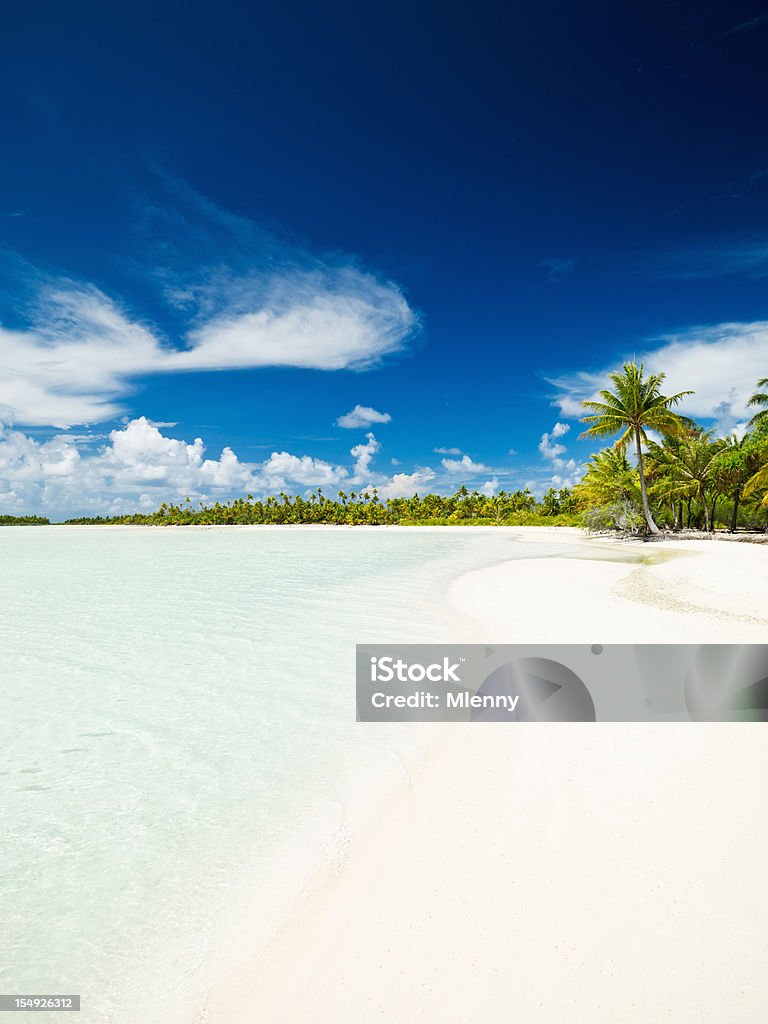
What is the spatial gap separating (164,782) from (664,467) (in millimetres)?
33939

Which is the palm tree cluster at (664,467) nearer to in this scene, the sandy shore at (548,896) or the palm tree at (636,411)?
the palm tree at (636,411)

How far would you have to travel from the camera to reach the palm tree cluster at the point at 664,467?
84.9 feet

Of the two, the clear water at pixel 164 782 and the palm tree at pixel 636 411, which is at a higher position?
the palm tree at pixel 636 411

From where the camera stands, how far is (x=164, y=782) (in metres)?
3.78

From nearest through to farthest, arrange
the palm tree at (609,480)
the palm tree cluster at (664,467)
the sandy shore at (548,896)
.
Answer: the sandy shore at (548,896)
the palm tree cluster at (664,467)
the palm tree at (609,480)

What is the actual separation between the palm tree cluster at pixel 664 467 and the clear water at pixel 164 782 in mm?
22276

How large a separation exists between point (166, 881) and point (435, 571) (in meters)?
13.4

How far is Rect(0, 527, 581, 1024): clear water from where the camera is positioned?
231 centimetres

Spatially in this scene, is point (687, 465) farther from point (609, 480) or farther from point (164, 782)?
point (164, 782)

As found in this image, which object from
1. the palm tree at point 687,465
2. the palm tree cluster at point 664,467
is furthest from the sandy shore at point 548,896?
the palm tree at point 687,465

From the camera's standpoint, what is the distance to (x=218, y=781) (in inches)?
148

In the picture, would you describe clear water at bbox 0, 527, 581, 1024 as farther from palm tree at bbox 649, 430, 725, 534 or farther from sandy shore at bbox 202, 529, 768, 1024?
palm tree at bbox 649, 430, 725, 534

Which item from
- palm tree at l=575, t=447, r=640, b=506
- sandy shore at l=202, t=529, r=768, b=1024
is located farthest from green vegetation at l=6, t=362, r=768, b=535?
sandy shore at l=202, t=529, r=768, b=1024

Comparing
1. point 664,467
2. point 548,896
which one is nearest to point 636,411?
point 664,467
